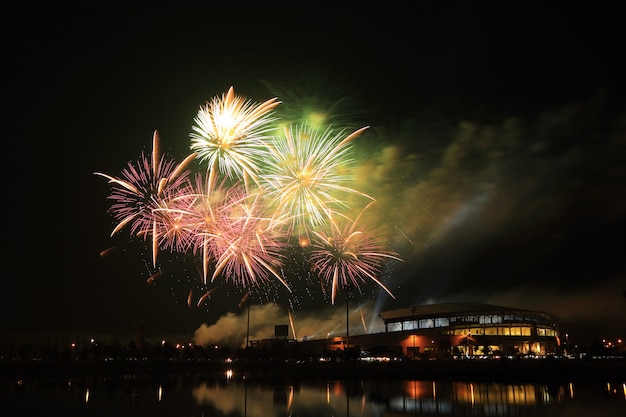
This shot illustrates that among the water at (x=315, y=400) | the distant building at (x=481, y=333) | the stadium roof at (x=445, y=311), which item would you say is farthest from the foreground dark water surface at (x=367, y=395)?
the stadium roof at (x=445, y=311)

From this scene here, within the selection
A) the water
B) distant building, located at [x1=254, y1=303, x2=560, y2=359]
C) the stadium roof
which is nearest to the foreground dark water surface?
the water

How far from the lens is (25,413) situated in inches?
1105

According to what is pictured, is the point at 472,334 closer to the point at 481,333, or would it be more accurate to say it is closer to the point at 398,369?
the point at 481,333

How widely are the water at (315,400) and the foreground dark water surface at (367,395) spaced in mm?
53

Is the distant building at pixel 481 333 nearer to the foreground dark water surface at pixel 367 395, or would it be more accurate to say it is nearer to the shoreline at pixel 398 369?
the shoreline at pixel 398 369

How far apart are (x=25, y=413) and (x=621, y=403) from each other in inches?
1280

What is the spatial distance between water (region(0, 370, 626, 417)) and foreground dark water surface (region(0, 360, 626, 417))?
53 millimetres

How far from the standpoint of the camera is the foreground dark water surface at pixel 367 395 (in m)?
28.5

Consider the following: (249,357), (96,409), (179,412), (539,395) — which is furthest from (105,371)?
(539,395)

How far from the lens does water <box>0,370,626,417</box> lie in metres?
28.0

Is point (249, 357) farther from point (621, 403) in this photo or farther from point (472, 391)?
point (621, 403)

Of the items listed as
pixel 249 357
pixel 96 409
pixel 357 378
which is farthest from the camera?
pixel 249 357

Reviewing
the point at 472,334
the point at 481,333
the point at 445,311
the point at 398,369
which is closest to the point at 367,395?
the point at 398,369

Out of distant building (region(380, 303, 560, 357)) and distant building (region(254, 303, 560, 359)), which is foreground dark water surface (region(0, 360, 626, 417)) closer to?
→ distant building (region(254, 303, 560, 359))
